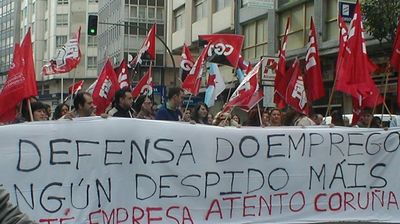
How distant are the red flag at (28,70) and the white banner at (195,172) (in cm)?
82

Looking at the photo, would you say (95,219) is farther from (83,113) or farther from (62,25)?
(62,25)

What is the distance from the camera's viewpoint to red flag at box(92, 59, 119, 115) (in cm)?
1102

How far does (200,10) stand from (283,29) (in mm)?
11626

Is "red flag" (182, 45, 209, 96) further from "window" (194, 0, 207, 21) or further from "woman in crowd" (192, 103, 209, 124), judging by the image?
"window" (194, 0, 207, 21)

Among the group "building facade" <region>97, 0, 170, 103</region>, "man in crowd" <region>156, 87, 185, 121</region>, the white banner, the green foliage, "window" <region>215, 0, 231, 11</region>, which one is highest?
"building facade" <region>97, 0, 170, 103</region>

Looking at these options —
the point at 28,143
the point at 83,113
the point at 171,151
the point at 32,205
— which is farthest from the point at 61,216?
the point at 83,113

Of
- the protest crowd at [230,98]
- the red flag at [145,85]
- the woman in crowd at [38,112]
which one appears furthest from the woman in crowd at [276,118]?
the red flag at [145,85]

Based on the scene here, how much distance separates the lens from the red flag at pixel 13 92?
6793 mm

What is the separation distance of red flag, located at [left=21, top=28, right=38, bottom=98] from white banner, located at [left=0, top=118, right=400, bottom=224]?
819 mm

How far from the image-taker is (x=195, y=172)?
6625 millimetres

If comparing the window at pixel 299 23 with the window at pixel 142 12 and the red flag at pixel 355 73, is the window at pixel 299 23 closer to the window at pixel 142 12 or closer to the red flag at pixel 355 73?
the red flag at pixel 355 73

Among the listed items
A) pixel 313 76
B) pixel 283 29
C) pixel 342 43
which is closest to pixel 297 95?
pixel 313 76

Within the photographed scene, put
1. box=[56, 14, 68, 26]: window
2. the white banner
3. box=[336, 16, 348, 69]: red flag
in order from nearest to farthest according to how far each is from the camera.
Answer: the white banner < box=[336, 16, 348, 69]: red flag < box=[56, 14, 68, 26]: window

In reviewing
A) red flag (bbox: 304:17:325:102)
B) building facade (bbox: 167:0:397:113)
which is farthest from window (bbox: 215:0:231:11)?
red flag (bbox: 304:17:325:102)
